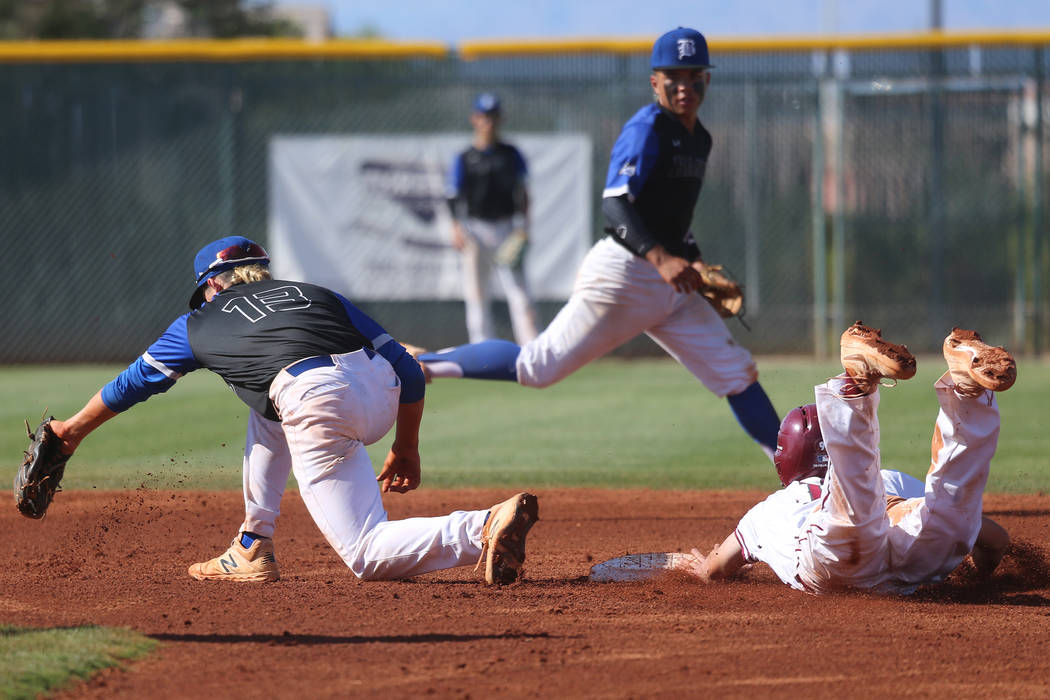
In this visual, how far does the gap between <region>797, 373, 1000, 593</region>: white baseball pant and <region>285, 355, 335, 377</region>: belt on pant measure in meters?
1.60

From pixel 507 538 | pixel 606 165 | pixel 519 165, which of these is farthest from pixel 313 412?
pixel 606 165

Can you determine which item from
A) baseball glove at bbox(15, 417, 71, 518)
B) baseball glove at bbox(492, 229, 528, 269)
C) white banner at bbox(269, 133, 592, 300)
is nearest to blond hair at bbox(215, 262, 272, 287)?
baseball glove at bbox(15, 417, 71, 518)

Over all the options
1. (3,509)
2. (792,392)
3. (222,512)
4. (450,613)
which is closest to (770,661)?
(450,613)

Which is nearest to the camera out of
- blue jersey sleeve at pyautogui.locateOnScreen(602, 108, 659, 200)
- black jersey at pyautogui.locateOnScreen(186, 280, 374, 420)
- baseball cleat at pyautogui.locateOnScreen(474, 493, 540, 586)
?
baseball cleat at pyautogui.locateOnScreen(474, 493, 540, 586)

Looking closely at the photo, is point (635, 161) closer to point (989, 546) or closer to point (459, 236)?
point (989, 546)

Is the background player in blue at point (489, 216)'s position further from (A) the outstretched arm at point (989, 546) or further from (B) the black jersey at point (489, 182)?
(A) the outstretched arm at point (989, 546)

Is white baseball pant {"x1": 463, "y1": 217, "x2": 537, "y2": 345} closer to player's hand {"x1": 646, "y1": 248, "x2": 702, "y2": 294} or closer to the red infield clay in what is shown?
the red infield clay

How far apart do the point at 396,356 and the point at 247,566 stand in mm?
992

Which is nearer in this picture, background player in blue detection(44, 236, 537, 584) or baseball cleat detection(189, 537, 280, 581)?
background player in blue detection(44, 236, 537, 584)

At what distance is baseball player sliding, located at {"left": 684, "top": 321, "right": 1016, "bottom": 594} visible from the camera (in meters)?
3.82

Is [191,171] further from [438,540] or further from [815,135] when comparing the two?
[438,540]

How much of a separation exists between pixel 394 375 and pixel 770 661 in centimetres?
166

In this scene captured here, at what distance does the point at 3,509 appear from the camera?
645 centimetres

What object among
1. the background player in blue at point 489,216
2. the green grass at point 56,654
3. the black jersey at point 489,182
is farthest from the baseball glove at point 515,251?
the green grass at point 56,654
